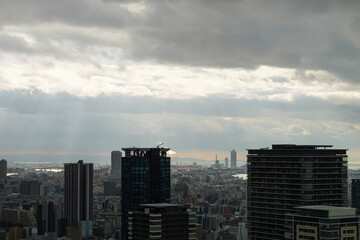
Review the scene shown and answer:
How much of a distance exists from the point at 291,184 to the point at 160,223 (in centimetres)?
2747

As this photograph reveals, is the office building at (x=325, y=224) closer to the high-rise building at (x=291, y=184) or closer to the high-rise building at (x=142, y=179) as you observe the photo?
the high-rise building at (x=291, y=184)

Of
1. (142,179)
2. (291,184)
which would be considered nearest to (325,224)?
(291,184)

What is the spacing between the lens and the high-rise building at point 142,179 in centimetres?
17012

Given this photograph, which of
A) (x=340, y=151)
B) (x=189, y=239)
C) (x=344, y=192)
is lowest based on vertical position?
(x=189, y=239)

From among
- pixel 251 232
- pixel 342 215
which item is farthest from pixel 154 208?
pixel 342 215

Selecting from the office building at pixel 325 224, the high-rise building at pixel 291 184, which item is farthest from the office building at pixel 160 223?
the office building at pixel 325 224

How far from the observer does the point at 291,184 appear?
12544 cm

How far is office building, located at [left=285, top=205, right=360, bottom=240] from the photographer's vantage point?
96688 millimetres

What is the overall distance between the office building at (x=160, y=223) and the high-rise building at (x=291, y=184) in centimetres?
1490

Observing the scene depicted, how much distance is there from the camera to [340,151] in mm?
126250

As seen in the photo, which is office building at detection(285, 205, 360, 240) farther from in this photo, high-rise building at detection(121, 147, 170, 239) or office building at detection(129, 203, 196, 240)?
high-rise building at detection(121, 147, 170, 239)

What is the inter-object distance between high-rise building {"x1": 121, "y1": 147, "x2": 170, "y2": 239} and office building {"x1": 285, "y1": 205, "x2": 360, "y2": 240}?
7365 centimetres

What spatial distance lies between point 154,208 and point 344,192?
3842cm

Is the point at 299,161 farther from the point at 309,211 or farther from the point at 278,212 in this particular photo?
the point at 309,211
